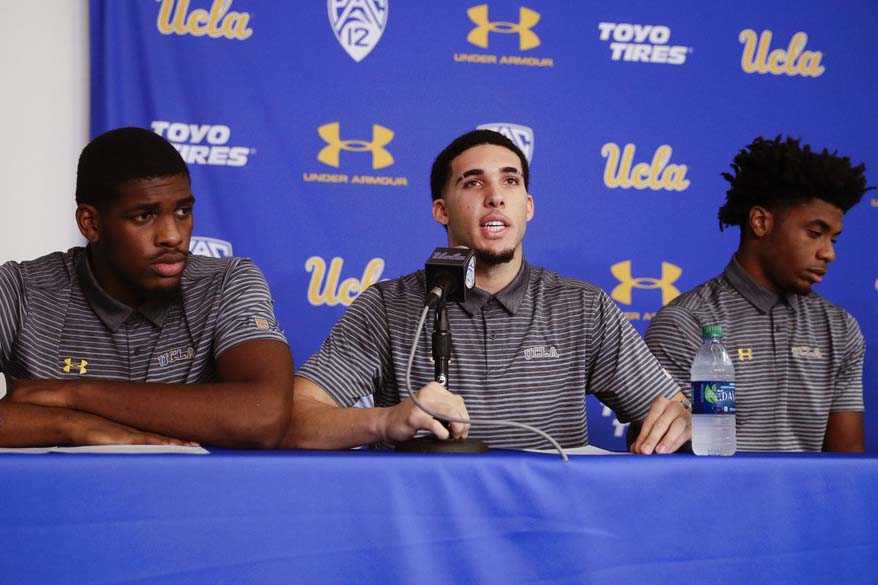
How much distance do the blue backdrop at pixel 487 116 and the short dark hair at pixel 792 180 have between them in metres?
0.48

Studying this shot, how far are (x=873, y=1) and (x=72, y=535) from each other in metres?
3.33

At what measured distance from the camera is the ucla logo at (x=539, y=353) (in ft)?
6.87

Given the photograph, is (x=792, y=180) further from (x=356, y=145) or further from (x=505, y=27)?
(x=356, y=145)

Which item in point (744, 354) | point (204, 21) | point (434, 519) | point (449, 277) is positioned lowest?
point (434, 519)

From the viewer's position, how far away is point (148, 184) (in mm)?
1838

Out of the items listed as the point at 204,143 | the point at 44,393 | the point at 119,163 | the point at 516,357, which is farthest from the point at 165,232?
the point at 204,143

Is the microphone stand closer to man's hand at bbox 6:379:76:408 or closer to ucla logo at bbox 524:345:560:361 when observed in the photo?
man's hand at bbox 6:379:76:408

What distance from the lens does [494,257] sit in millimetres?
2123

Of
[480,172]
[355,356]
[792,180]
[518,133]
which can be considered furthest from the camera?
[518,133]

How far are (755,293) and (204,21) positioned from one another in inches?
72.6

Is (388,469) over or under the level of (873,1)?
under

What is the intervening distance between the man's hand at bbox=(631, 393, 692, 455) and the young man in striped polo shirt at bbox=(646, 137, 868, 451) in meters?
0.80

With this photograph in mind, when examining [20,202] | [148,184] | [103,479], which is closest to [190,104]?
[20,202]

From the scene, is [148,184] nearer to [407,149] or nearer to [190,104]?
[190,104]
